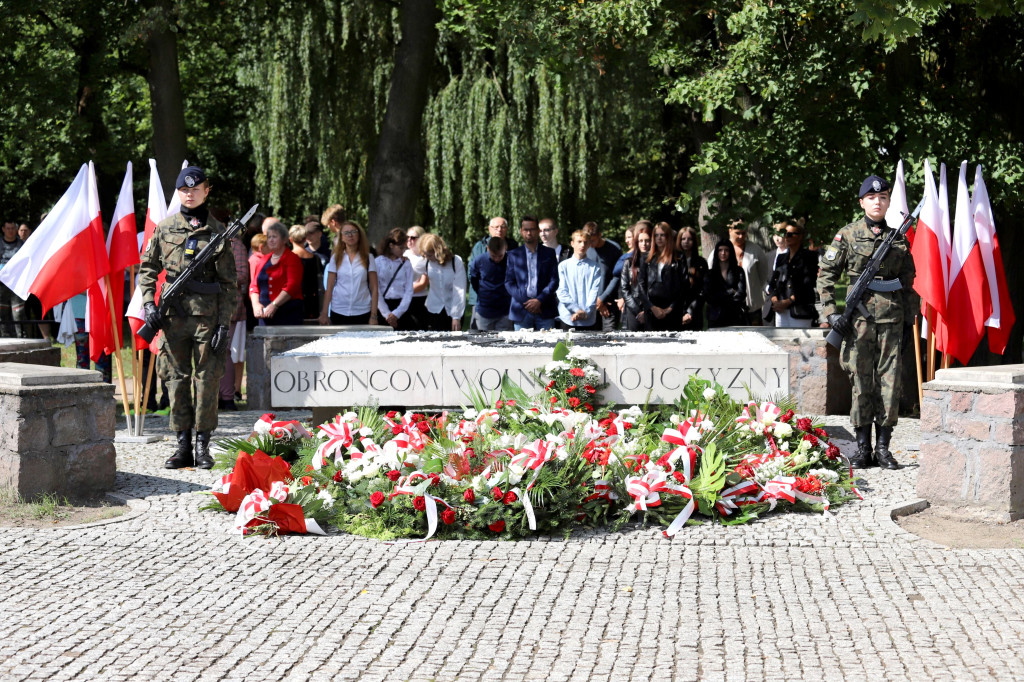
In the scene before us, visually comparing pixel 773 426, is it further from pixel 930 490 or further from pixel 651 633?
pixel 651 633

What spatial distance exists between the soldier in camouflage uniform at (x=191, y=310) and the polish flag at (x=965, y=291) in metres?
5.59

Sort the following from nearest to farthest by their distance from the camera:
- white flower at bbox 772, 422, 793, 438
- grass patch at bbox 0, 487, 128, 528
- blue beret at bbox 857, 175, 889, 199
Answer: grass patch at bbox 0, 487, 128, 528, white flower at bbox 772, 422, 793, 438, blue beret at bbox 857, 175, 889, 199

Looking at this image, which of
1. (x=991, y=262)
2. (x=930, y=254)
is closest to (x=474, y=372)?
(x=930, y=254)

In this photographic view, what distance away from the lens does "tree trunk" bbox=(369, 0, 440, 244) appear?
1780cm

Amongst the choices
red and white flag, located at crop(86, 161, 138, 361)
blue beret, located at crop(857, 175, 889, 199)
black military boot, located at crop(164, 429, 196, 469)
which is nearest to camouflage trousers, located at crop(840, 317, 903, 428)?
blue beret, located at crop(857, 175, 889, 199)

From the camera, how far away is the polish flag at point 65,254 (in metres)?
10.3

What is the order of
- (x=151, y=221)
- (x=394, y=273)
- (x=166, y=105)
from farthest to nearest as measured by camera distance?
(x=166, y=105), (x=394, y=273), (x=151, y=221)

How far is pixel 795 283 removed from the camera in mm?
13508

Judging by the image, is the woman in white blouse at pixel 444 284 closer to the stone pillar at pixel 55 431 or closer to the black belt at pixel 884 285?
the black belt at pixel 884 285

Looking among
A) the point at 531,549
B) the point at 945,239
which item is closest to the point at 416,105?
the point at 945,239

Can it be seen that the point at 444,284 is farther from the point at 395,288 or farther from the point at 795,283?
the point at 795,283

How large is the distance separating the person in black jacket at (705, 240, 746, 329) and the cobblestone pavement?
21.1 ft

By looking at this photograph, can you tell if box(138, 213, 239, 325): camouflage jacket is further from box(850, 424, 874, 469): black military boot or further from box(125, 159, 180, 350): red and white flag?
box(850, 424, 874, 469): black military boot

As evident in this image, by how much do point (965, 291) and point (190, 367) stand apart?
6073 mm
